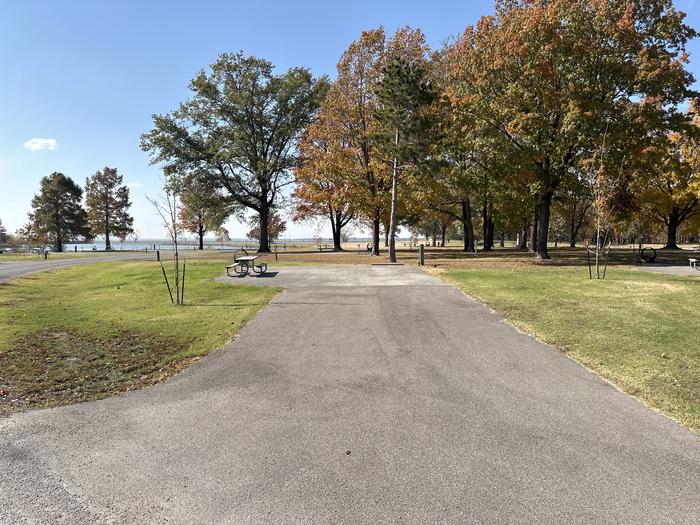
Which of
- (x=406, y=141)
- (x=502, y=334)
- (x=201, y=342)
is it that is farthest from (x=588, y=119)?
(x=201, y=342)

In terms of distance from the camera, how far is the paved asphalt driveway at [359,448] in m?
3.12

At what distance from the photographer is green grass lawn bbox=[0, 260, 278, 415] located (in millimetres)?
5793

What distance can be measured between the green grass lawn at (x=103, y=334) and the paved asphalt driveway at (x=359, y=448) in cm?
68

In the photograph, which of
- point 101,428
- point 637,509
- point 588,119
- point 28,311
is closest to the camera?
point 637,509

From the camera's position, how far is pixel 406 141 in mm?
22547

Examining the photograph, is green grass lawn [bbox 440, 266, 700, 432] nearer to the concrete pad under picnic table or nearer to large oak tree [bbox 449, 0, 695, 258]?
the concrete pad under picnic table

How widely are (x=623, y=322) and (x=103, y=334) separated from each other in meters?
10.9

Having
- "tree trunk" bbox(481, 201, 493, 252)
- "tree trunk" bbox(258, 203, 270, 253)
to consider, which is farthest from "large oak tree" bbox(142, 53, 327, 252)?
"tree trunk" bbox(481, 201, 493, 252)

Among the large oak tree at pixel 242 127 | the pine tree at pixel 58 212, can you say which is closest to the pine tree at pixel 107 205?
the pine tree at pixel 58 212

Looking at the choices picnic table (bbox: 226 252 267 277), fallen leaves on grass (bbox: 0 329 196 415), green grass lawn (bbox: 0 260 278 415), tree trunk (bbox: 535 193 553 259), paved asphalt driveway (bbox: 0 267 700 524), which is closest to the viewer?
paved asphalt driveway (bbox: 0 267 700 524)

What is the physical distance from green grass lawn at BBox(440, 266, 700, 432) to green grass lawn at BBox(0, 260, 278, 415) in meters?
6.45

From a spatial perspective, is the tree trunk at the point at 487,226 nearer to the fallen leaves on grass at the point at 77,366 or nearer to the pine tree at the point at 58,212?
the fallen leaves on grass at the point at 77,366

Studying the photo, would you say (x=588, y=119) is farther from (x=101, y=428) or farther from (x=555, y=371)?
(x=101, y=428)

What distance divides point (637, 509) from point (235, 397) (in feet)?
14.0
